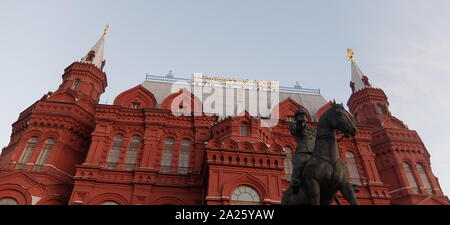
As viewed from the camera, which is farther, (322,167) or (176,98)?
(176,98)

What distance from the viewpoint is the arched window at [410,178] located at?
78.3 ft

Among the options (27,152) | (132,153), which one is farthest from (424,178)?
(27,152)

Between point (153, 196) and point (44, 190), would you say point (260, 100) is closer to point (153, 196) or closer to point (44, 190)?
point (153, 196)

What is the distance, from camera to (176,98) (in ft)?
88.9

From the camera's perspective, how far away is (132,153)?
74.2 ft

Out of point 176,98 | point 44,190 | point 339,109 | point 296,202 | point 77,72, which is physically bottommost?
point 296,202

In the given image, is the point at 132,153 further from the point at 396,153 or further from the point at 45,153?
the point at 396,153

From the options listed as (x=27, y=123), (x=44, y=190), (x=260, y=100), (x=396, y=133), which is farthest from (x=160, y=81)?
(x=396, y=133)

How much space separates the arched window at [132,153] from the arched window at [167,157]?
1.92 meters

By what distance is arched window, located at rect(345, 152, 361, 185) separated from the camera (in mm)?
23531

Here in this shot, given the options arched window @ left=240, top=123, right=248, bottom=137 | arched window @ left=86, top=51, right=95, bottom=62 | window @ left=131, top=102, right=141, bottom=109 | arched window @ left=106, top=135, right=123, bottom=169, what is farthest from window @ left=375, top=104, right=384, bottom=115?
Answer: arched window @ left=86, top=51, right=95, bottom=62
